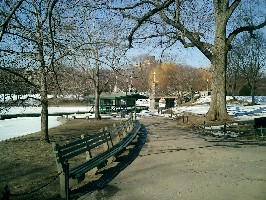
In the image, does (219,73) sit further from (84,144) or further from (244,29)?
(84,144)

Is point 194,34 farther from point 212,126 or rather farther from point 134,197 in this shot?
point 134,197

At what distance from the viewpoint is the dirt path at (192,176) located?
6754 mm

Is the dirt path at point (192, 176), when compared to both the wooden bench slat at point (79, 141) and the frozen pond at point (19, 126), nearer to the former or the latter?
the wooden bench slat at point (79, 141)

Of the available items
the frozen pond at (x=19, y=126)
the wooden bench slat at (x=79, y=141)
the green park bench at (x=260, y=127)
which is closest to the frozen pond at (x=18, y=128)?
the frozen pond at (x=19, y=126)

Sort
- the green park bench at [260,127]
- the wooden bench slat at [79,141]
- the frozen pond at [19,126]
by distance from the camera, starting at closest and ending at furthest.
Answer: the wooden bench slat at [79,141] < the green park bench at [260,127] < the frozen pond at [19,126]

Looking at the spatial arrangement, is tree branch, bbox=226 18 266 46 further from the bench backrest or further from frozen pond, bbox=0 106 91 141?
frozen pond, bbox=0 106 91 141

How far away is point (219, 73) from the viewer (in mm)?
22797

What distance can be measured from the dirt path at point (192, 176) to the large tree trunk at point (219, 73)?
33.9ft

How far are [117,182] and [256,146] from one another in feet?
26.6

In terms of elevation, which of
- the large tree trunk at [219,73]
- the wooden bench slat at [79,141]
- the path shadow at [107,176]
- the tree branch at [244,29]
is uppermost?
the tree branch at [244,29]

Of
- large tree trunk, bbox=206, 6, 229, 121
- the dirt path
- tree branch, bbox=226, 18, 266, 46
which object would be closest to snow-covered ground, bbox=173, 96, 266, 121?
large tree trunk, bbox=206, 6, 229, 121

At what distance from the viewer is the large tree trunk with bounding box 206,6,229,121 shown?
74.9ft

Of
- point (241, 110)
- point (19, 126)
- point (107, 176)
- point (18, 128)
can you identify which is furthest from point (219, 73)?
point (19, 126)

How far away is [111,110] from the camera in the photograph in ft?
172
